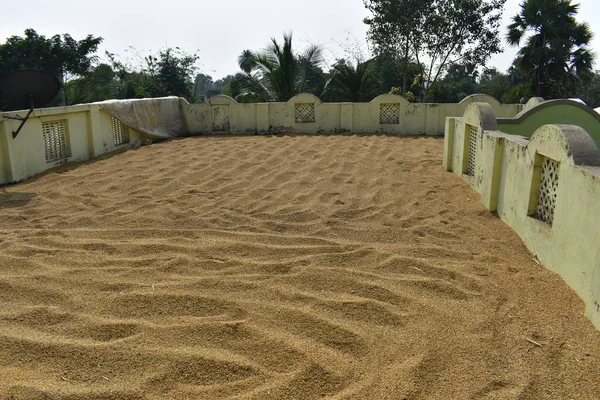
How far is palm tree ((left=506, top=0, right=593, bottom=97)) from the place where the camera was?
61.4ft

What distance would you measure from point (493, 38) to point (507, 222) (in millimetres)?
19779

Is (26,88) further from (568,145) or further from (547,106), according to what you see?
(547,106)

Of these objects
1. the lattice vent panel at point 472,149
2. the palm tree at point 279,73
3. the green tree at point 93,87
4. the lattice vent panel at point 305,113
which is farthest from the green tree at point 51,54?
the lattice vent panel at point 472,149

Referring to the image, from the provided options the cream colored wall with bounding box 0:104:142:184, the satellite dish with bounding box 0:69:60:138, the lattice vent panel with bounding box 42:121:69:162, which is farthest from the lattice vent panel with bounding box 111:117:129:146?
the satellite dish with bounding box 0:69:60:138

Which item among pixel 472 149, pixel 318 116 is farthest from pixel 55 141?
pixel 472 149

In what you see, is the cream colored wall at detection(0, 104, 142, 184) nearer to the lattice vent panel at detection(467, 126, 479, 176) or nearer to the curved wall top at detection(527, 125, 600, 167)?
the lattice vent panel at detection(467, 126, 479, 176)

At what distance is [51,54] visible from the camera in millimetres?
21281

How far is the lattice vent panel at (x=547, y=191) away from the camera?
15.2ft

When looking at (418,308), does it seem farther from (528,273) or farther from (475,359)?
(528,273)

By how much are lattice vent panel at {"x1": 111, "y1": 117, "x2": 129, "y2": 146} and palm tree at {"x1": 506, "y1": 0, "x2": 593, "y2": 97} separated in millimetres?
15535

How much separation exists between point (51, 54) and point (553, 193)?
2193 centimetres

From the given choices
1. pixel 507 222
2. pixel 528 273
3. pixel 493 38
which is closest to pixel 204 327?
pixel 528 273

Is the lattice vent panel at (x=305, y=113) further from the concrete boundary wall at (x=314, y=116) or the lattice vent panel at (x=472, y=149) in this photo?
the lattice vent panel at (x=472, y=149)

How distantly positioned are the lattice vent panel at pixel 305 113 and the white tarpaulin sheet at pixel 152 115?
3323 mm
